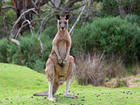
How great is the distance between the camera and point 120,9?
1542 cm

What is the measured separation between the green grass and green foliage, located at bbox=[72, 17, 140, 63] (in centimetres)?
455

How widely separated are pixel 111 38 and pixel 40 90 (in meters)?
6.59

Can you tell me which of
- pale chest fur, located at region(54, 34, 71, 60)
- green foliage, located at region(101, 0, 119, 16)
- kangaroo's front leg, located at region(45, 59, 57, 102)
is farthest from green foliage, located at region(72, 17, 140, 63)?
kangaroo's front leg, located at region(45, 59, 57, 102)

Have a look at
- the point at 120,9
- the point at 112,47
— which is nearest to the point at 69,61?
the point at 112,47

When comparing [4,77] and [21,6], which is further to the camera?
[21,6]

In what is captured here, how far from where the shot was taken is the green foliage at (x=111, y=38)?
11.8 metres

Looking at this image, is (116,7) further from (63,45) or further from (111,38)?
(63,45)

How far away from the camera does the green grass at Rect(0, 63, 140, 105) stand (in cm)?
453

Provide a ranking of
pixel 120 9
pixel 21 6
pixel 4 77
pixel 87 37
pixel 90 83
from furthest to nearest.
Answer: pixel 21 6
pixel 120 9
pixel 87 37
pixel 90 83
pixel 4 77

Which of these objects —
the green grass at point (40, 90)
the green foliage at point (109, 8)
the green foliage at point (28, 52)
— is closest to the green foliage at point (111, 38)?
the green foliage at point (28, 52)

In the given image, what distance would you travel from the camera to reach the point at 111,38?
A: 11945 millimetres

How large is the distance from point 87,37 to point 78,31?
839 millimetres

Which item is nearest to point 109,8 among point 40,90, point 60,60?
point 40,90

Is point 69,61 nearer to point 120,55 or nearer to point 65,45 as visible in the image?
point 65,45
